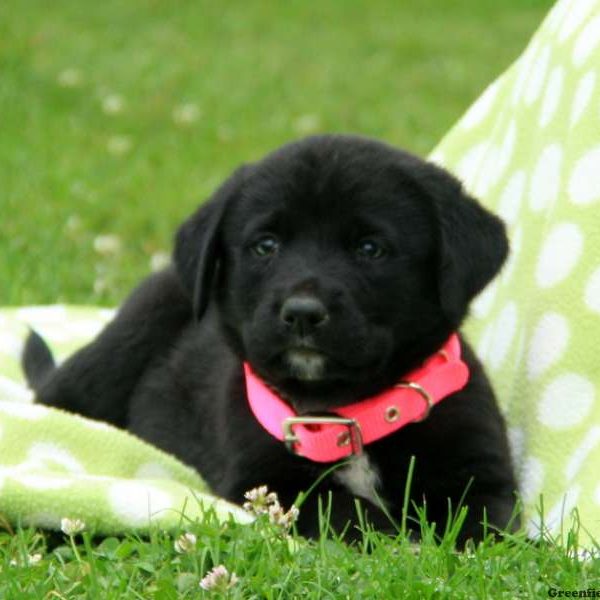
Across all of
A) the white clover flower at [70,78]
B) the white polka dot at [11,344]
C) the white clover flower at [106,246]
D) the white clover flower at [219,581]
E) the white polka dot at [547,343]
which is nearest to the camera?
the white clover flower at [219,581]

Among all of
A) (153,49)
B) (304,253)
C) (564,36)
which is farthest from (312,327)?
(153,49)

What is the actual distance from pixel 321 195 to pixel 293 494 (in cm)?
70

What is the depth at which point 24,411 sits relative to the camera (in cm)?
385

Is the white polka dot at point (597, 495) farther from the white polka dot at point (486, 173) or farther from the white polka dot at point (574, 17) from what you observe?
the white polka dot at point (574, 17)

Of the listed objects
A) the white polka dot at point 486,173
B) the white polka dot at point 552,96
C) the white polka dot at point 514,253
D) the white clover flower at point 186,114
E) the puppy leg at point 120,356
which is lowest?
the white clover flower at point 186,114

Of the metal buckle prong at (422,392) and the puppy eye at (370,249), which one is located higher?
the puppy eye at (370,249)

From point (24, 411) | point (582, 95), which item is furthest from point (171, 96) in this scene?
point (24, 411)

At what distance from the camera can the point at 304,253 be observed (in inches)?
135

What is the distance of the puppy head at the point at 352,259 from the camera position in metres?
3.35

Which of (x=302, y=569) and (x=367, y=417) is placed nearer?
(x=302, y=569)

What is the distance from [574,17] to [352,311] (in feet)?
5.00

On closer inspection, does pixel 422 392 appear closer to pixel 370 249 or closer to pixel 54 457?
pixel 370 249

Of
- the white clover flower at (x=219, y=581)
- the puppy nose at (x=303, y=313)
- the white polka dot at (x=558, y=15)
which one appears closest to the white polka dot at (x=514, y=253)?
the white polka dot at (x=558, y=15)

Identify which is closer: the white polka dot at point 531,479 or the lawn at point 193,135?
the lawn at point 193,135
